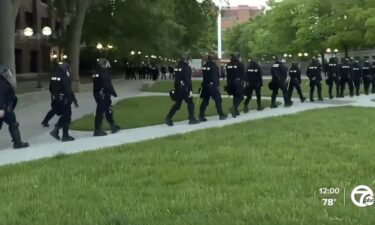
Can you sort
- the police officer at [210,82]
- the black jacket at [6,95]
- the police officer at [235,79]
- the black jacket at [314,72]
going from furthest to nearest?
the black jacket at [314,72]
the police officer at [235,79]
the police officer at [210,82]
the black jacket at [6,95]

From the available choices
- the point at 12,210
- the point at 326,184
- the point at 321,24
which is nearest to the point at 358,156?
the point at 326,184

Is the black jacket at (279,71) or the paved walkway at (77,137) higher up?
the black jacket at (279,71)

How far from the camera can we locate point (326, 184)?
23.2ft

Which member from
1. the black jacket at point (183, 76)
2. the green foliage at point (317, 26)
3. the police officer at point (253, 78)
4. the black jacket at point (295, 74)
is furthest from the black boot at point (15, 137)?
the green foliage at point (317, 26)

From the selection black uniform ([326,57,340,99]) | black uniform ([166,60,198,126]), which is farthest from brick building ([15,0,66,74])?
black uniform ([166,60,198,126])

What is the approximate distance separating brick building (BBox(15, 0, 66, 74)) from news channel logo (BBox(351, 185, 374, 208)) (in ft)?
182

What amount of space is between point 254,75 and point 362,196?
12900 millimetres

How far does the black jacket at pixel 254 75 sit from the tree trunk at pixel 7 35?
1277 cm

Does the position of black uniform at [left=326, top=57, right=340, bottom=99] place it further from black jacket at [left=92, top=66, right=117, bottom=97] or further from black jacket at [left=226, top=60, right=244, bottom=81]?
black jacket at [left=92, top=66, right=117, bottom=97]

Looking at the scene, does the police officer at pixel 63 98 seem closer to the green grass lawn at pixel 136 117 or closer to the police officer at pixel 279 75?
the green grass lawn at pixel 136 117

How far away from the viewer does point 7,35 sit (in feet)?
91.0

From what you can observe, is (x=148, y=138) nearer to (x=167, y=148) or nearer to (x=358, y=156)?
(x=167, y=148)

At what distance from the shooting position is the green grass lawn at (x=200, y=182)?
5.72 m

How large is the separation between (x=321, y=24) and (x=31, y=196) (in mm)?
65027
